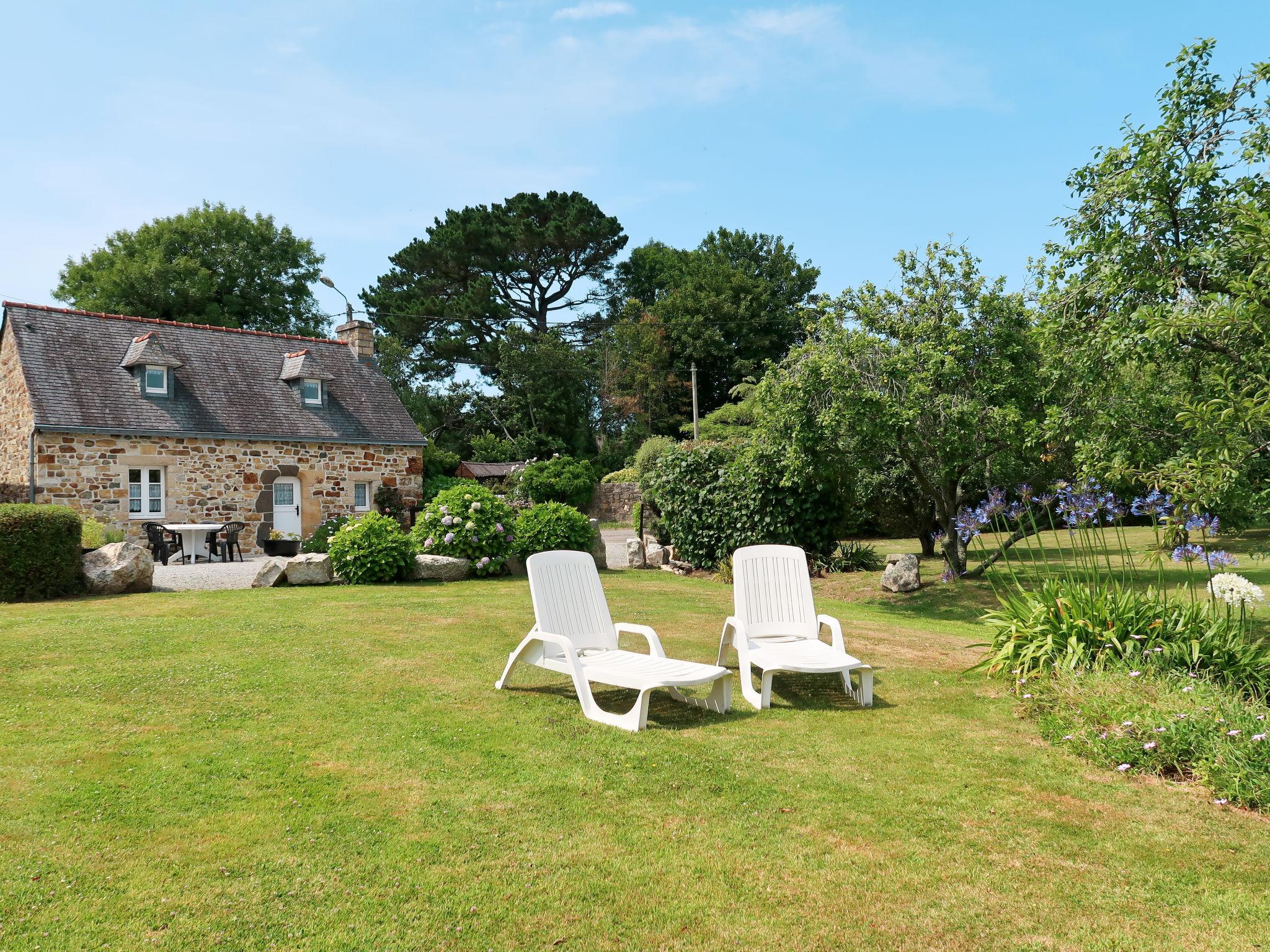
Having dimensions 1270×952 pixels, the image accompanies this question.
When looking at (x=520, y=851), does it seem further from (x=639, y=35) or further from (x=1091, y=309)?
(x=639, y=35)

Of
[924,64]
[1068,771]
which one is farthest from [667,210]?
[1068,771]

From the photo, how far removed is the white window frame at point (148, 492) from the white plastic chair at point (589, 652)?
680 inches

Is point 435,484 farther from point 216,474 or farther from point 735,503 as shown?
point 735,503

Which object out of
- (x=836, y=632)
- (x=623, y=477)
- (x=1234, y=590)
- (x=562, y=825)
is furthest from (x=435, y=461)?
(x=562, y=825)

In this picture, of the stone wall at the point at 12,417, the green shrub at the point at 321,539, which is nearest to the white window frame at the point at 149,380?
the stone wall at the point at 12,417

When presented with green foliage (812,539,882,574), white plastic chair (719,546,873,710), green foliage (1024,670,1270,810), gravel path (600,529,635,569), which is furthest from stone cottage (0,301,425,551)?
green foliage (1024,670,1270,810)

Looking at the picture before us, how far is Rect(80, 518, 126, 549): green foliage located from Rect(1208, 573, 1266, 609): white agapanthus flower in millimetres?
14707

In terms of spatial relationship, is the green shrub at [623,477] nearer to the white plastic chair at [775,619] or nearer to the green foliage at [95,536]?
the green foliage at [95,536]

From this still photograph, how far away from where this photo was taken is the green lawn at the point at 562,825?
3.00m

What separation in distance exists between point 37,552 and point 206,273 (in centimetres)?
2712

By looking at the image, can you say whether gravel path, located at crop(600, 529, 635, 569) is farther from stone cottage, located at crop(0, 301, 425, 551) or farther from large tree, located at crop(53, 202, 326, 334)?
large tree, located at crop(53, 202, 326, 334)

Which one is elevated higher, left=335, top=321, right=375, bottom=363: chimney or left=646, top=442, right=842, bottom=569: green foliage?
left=335, top=321, right=375, bottom=363: chimney

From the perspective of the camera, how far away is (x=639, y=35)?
10375 mm

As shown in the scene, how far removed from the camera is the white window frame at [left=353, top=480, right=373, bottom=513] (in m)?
23.6
